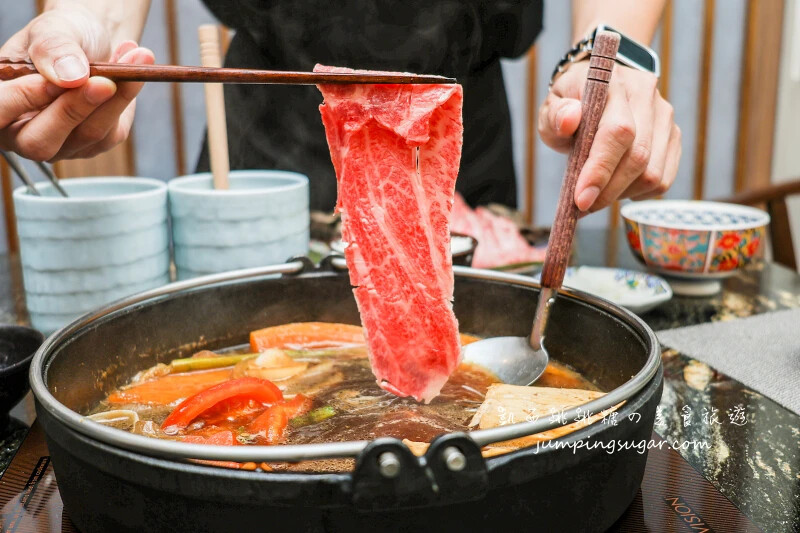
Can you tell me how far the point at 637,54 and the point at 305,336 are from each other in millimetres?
882

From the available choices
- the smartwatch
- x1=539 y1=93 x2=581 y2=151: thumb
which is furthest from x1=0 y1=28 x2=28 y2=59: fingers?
the smartwatch

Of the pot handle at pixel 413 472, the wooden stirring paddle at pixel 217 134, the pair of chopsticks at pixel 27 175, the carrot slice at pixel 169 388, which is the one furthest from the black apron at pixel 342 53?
the pot handle at pixel 413 472

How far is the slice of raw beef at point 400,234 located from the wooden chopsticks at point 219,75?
0.10 meters

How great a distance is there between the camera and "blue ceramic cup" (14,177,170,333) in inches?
54.7

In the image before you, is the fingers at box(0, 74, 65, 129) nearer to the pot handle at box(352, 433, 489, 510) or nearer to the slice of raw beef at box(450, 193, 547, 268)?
the pot handle at box(352, 433, 489, 510)

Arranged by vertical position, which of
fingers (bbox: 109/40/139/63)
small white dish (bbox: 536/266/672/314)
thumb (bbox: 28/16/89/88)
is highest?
fingers (bbox: 109/40/139/63)

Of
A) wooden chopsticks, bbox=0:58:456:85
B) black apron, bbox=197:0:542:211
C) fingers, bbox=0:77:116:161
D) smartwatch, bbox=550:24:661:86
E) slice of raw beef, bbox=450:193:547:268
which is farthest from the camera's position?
black apron, bbox=197:0:542:211

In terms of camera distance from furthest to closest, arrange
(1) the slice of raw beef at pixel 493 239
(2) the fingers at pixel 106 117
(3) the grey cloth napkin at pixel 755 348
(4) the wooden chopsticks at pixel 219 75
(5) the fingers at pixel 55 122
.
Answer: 1. (1) the slice of raw beef at pixel 493 239
2. (3) the grey cloth napkin at pixel 755 348
3. (2) the fingers at pixel 106 117
4. (5) the fingers at pixel 55 122
5. (4) the wooden chopsticks at pixel 219 75

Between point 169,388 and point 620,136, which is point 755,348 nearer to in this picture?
point 620,136

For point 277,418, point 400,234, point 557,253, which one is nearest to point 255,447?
point 277,418

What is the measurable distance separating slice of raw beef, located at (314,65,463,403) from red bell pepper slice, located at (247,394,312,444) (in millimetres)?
133

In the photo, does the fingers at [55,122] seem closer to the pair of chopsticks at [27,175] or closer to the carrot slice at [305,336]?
the pair of chopsticks at [27,175]

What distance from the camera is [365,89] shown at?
98cm

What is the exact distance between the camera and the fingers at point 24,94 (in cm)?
103
